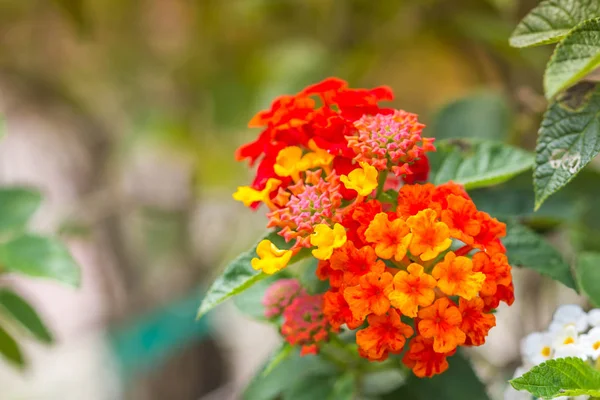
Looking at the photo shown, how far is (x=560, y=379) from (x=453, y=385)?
14cm

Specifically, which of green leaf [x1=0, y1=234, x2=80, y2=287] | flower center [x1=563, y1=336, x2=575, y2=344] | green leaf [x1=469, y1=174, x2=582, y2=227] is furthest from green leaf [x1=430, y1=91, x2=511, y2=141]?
green leaf [x1=0, y1=234, x2=80, y2=287]

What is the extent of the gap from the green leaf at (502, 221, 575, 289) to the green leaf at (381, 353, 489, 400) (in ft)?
0.34

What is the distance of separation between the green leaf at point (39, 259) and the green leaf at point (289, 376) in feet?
0.64

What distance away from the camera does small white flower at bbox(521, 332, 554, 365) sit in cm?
48

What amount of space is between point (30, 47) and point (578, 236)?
46.9 inches

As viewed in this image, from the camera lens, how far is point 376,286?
38cm

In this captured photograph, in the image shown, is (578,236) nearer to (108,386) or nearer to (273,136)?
(273,136)

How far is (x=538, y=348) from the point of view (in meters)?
0.48

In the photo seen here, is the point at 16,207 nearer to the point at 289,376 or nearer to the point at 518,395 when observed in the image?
the point at 289,376

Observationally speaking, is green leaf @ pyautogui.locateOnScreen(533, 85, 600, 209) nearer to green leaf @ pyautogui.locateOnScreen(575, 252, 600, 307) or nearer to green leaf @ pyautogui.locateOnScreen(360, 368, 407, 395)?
green leaf @ pyautogui.locateOnScreen(575, 252, 600, 307)

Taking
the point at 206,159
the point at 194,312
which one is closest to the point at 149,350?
the point at 194,312

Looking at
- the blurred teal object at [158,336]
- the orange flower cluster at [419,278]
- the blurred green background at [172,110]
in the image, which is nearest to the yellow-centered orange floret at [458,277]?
the orange flower cluster at [419,278]

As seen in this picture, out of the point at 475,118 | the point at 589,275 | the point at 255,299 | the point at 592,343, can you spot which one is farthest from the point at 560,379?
the point at 475,118

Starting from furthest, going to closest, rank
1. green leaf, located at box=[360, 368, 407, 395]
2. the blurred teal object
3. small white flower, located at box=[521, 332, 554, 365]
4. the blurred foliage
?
the blurred teal object
the blurred foliage
green leaf, located at box=[360, 368, 407, 395]
small white flower, located at box=[521, 332, 554, 365]
